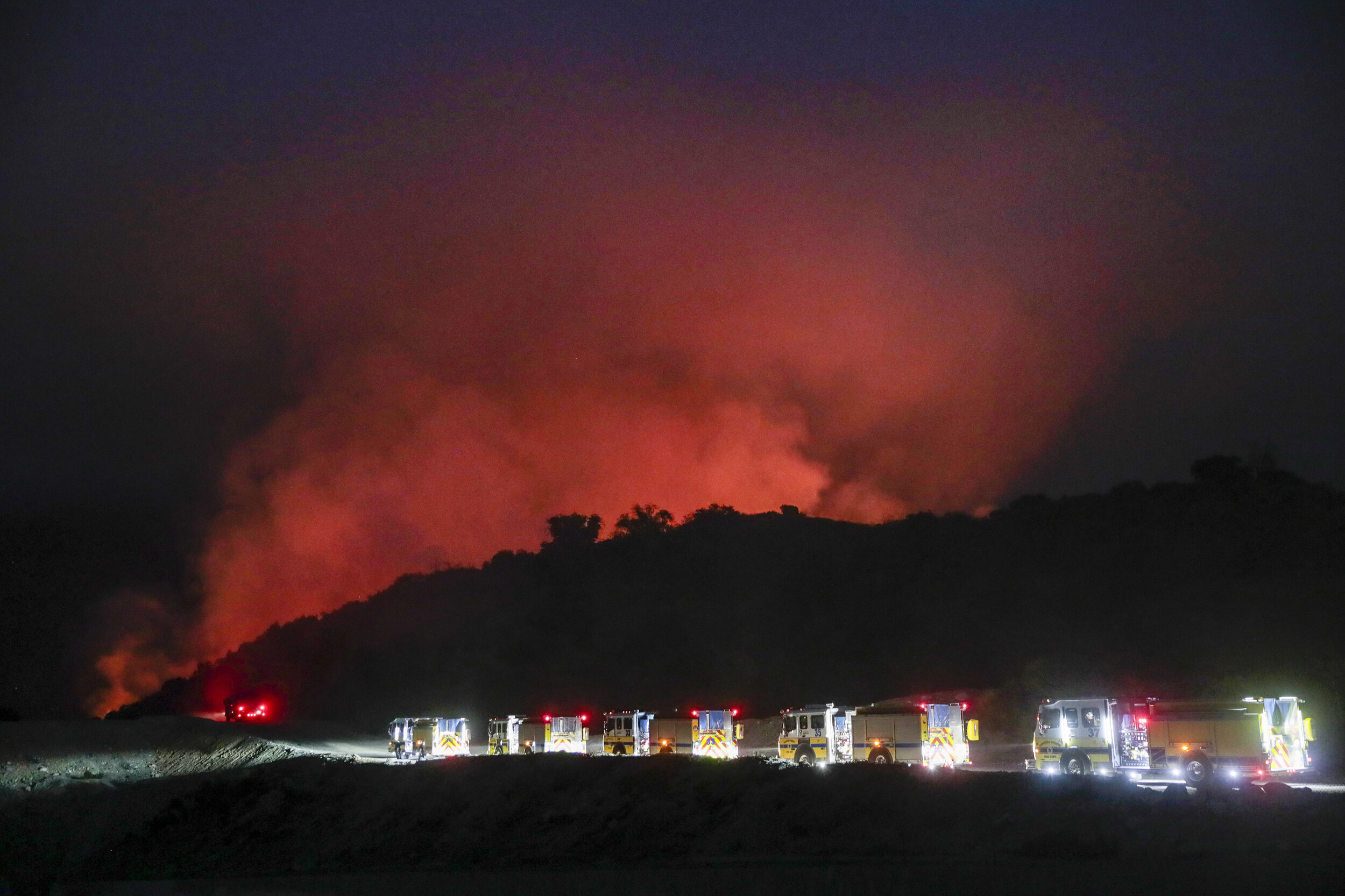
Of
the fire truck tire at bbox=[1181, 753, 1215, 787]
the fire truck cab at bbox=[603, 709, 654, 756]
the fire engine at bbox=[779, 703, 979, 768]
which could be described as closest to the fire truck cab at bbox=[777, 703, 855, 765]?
the fire engine at bbox=[779, 703, 979, 768]

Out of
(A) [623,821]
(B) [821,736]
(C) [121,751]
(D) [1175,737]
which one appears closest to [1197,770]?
(D) [1175,737]

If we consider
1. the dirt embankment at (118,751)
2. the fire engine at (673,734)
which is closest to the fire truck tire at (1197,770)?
the fire engine at (673,734)

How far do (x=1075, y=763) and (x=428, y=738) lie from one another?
23.5 meters

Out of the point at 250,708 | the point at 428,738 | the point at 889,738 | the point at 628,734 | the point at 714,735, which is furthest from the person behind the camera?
the point at 250,708

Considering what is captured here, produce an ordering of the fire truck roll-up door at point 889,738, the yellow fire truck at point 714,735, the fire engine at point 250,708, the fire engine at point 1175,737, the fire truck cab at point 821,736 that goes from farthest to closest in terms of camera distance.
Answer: the fire engine at point 250,708, the yellow fire truck at point 714,735, the fire truck cab at point 821,736, the fire truck roll-up door at point 889,738, the fire engine at point 1175,737

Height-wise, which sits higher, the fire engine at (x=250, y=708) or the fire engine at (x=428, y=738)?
the fire engine at (x=250, y=708)

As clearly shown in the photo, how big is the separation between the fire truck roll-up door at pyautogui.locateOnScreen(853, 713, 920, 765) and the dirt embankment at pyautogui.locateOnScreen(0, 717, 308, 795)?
20.2 meters

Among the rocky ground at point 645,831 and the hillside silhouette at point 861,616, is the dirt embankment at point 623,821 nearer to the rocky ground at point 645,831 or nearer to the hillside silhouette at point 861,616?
the rocky ground at point 645,831

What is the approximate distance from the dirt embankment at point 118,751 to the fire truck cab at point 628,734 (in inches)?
454

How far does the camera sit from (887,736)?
34531 mm

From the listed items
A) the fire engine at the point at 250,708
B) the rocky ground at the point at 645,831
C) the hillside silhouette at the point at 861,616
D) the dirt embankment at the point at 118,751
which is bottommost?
the rocky ground at the point at 645,831

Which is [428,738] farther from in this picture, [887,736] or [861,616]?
[861,616]

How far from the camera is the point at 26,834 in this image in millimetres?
28469

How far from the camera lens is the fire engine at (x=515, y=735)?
42.1 m
